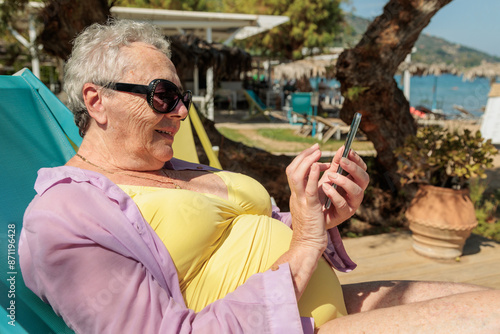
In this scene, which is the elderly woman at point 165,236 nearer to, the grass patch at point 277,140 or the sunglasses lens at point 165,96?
the sunglasses lens at point 165,96

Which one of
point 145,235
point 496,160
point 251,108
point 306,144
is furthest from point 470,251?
point 251,108

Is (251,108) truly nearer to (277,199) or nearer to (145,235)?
(277,199)

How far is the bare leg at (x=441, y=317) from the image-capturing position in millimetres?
1089

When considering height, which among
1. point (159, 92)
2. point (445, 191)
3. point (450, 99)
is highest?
point (159, 92)

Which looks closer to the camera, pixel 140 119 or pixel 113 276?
pixel 113 276

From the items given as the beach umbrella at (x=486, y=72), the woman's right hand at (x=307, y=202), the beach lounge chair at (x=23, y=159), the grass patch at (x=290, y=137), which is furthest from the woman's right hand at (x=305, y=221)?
the beach umbrella at (x=486, y=72)

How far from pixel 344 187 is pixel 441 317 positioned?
1.53 ft

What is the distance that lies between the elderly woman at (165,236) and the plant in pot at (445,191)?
2.33 m

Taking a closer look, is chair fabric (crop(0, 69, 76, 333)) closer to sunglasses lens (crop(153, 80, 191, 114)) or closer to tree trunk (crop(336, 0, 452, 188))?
sunglasses lens (crop(153, 80, 191, 114))

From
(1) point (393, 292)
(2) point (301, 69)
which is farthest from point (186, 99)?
(2) point (301, 69)

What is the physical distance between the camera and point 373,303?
64.4 inches

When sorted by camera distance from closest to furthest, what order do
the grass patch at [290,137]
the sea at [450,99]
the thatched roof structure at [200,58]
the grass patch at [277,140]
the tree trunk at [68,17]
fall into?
the tree trunk at [68,17]
the thatched roof structure at [200,58]
the grass patch at [277,140]
the grass patch at [290,137]
the sea at [450,99]

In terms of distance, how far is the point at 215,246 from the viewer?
4.81 ft

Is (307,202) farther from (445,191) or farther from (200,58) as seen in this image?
(200,58)
